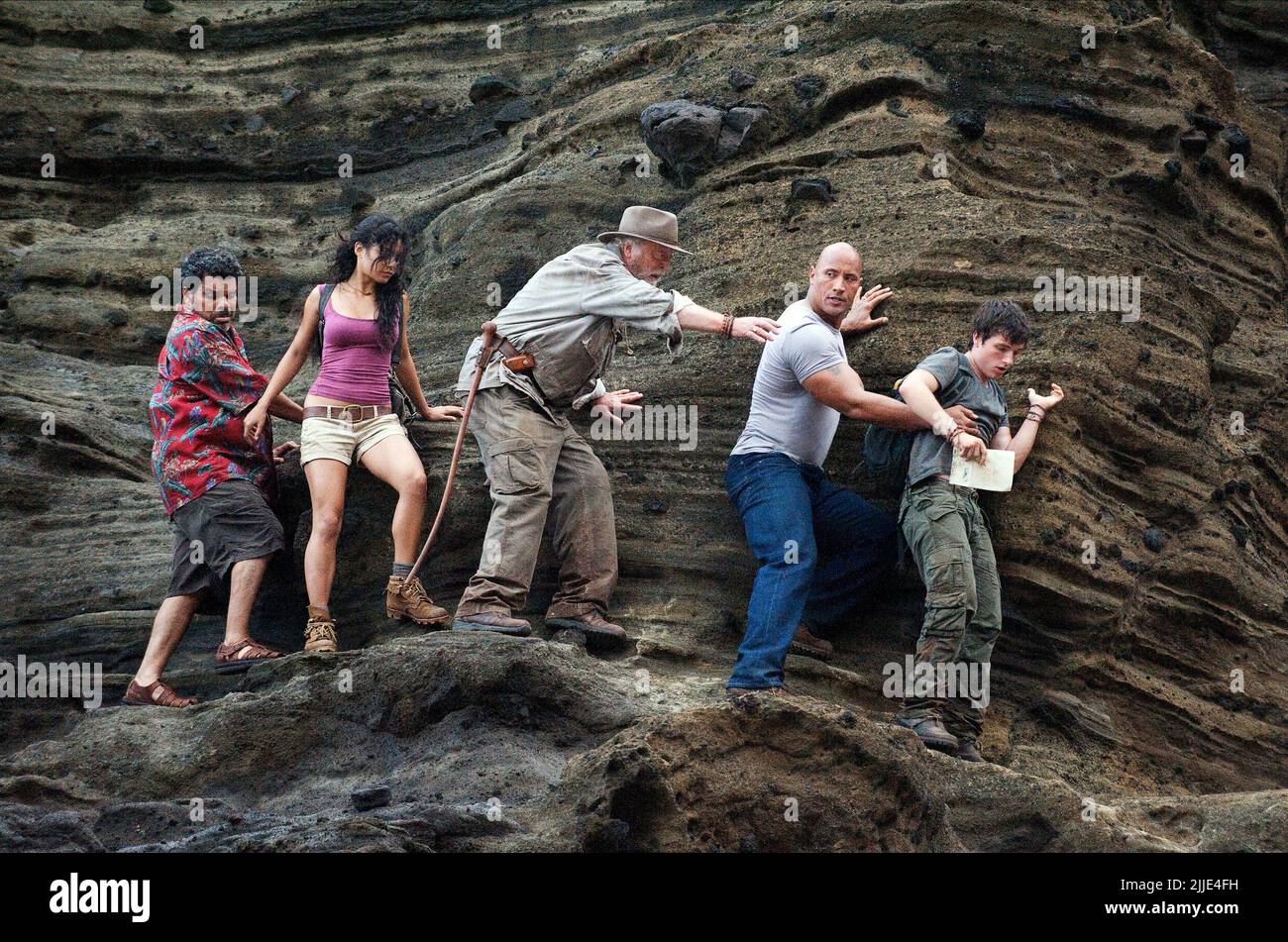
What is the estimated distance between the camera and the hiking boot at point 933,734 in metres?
8.75

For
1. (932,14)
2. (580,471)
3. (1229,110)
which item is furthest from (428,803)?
(1229,110)

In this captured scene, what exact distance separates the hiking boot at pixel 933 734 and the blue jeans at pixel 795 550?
0.80 m

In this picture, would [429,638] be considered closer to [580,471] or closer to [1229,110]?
[580,471]

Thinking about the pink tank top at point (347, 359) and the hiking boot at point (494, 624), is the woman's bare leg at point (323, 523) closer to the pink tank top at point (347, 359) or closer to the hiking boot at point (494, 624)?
the pink tank top at point (347, 359)

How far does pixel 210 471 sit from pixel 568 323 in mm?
2383

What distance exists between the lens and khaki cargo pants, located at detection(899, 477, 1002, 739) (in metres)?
8.93

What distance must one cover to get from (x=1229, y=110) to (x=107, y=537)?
30.4ft

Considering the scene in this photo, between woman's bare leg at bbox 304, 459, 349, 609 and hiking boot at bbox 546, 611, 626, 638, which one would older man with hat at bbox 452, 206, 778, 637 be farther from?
woman's bare leg at bbox 304, 459, 349, 609

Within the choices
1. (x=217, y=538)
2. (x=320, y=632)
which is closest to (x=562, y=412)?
(x=320, y=632)

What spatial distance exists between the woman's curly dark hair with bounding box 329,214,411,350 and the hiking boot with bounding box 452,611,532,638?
1887 mm

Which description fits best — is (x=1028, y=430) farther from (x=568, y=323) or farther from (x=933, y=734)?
(x=568, y=323)

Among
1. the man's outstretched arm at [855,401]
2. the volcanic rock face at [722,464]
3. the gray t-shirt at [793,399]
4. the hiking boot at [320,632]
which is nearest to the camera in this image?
the volcanic rock face at [722,464]

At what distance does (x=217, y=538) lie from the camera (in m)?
9.63

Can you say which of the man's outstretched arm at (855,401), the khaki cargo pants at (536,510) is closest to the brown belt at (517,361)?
the khaki cargo pants at (536,510)
